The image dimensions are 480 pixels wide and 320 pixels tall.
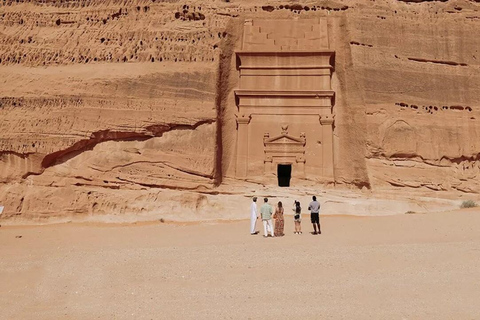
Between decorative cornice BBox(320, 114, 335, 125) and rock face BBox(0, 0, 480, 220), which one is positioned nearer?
rock face BBox(0, 0, 480, 220)

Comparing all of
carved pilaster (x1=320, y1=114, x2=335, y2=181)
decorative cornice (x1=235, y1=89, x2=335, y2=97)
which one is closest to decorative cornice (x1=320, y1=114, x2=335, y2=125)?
carved pilaster (x1=320, y1=114, x2=335, y2=181)

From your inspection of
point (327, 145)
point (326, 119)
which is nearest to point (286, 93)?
point (326, 119)

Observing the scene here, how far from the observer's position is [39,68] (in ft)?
68.8

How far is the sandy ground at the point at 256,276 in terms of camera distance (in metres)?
6.86

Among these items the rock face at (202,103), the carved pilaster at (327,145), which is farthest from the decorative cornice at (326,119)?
the rock face at (202,103)

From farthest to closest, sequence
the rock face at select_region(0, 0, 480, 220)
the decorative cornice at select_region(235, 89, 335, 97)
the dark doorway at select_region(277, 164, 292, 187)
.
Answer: the dark doorway at select_region(277, 164, 292, 187)
the decorative cornice at select_region(235, 89, 335, 97)
the rock face at select_region(0, 0, 480, 220)

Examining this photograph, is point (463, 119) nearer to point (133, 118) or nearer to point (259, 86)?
point (259, 86)

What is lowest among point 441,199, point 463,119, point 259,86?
point 441,199

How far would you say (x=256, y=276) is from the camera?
28.3ft

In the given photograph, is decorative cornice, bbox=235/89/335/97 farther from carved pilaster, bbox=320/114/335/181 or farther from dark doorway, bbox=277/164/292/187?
dark doorway, bbox=277/164/292/187

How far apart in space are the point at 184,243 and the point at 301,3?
44.7 feet

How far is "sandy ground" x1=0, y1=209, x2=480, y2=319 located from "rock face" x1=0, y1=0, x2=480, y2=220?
566 cm

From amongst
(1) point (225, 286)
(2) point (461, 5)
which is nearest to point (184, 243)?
(1) point (225, 286)

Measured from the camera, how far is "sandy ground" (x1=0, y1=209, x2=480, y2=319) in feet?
22.5
